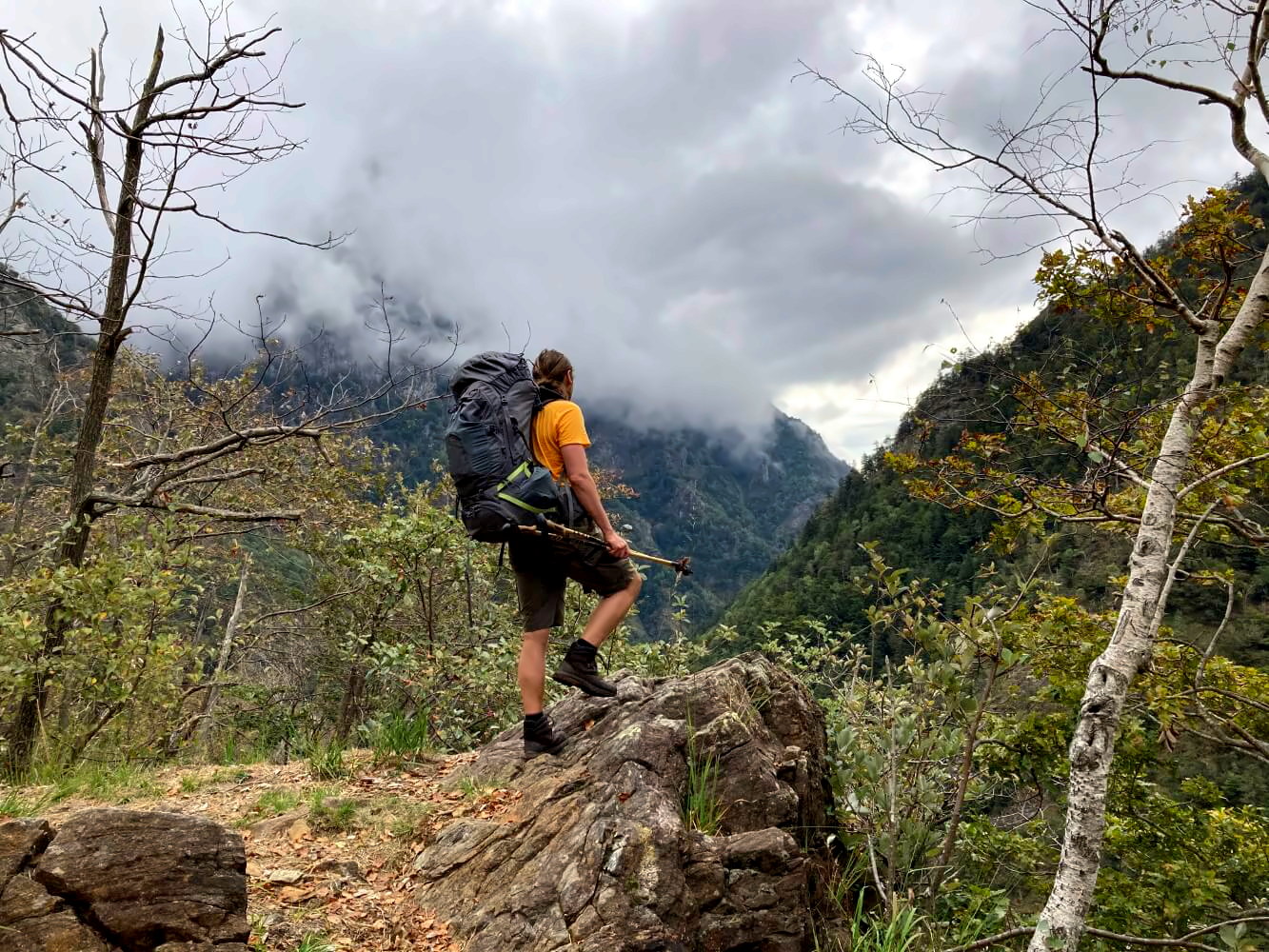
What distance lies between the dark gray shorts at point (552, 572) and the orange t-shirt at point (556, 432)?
1.58 feet

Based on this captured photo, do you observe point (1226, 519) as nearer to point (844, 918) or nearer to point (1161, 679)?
point (1161, 679)

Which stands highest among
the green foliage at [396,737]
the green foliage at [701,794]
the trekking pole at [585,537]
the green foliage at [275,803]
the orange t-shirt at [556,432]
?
the orange t-shirt at [556,432]

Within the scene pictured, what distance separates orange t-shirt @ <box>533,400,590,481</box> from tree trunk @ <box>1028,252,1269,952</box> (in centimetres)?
289

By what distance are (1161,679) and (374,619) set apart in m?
10.1

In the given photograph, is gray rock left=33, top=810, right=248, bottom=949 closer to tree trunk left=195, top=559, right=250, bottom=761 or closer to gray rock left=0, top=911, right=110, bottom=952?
gray rock left=0, top=911, right=110, bottom=952

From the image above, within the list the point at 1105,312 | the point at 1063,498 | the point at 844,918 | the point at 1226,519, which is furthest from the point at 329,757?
the point at 1105,312

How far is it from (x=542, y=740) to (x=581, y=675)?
0.47 m

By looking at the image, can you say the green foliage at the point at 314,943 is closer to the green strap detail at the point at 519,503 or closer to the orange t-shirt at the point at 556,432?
the green strap detail at the point at 519,503

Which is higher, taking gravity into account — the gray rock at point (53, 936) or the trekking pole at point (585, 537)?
the trekking pole at point (585, 537)

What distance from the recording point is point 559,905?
3.21 metres

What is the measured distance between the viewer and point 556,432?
4.35 meters

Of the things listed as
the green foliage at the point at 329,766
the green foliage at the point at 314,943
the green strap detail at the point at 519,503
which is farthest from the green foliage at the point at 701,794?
the green foliage at the point at 329,766

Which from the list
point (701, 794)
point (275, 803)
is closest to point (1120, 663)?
point (701, 794)

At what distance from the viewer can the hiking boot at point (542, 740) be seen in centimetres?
458
